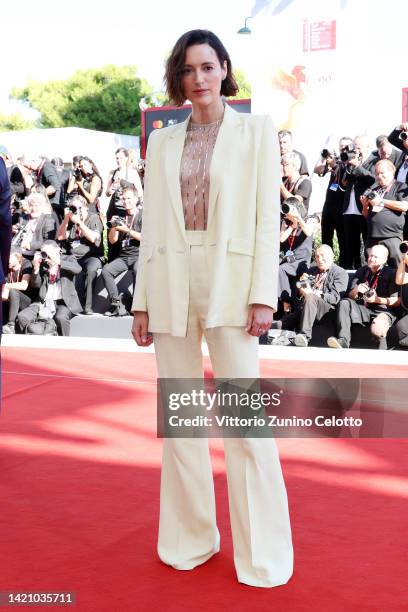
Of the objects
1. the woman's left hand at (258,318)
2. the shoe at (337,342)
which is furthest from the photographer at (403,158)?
the woman's left hand at (258,318)

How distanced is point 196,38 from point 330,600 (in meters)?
1.42

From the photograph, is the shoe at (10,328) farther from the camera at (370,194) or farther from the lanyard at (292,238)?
the camera at (370,194)

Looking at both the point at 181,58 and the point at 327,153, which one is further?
the point at 327,153

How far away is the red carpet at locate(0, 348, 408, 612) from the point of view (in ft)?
6.95

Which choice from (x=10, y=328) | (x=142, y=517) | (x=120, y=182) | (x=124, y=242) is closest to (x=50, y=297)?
(x=10, y=328)

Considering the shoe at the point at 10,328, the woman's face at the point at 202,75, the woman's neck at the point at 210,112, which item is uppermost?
the woman's face at the point at 202,75

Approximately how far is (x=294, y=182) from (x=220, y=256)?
16.8ft

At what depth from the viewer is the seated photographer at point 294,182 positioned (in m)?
7.00

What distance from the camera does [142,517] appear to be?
274 cm

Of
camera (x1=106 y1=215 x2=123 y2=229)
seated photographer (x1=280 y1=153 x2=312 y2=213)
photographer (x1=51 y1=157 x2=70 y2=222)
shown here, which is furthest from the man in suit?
photographer (x1=51 y1=157 x2=70 y2=222)

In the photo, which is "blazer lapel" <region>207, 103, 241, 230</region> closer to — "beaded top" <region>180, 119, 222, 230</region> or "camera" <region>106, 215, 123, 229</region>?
"beaded top" <region>180, 119, 222, 230</region>

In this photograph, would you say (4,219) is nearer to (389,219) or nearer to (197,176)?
(197,176)

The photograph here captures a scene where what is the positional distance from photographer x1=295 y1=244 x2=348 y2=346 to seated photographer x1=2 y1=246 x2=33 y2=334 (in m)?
2.65

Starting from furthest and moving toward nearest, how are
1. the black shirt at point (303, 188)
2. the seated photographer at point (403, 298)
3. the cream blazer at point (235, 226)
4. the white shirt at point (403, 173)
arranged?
1. the black shirt at point (303, 188)
2. the white shirt at point (403, 173)
3. the seated photographer at point (403, 298)
4. the cream blazer at point (235, 226)
